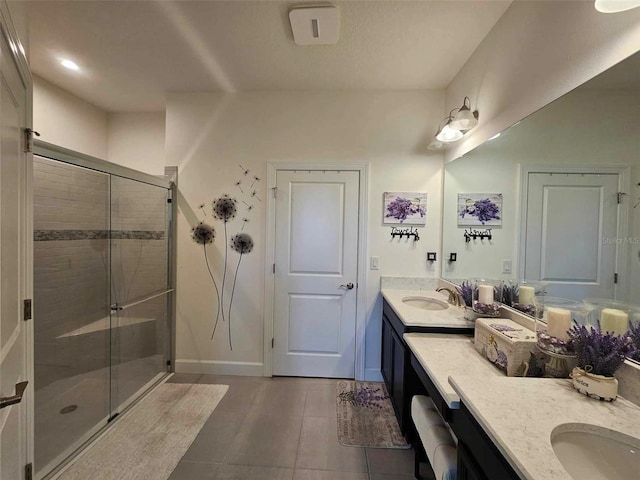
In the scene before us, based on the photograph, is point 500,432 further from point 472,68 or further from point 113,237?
point 113,237

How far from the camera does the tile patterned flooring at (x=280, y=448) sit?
1.67 m

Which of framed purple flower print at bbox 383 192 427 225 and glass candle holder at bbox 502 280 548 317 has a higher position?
framed purple flower print at bbox 383 192 427 225

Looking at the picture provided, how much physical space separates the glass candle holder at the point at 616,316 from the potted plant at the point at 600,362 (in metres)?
0.04

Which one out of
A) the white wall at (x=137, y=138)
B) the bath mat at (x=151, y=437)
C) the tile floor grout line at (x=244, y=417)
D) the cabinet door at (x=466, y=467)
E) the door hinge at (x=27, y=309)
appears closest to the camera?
the cabinet door at (x=466, y=467)

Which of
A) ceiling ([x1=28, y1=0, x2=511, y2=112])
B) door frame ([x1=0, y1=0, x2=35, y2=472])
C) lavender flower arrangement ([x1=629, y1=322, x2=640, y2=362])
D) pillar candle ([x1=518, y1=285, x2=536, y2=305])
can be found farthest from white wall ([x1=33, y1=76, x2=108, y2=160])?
lavender flower arrangement ([x1=629, y1=322, x2=640, y2=362])

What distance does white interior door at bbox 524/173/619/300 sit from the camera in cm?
116

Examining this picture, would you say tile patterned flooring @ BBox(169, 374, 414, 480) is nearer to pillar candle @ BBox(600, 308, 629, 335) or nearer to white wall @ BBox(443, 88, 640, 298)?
A: pillar candle @ BBox(600, 308, 629, 335)

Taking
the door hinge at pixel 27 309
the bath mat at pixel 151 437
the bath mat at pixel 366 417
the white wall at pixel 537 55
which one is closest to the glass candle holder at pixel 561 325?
the white wall at pixel 537 55

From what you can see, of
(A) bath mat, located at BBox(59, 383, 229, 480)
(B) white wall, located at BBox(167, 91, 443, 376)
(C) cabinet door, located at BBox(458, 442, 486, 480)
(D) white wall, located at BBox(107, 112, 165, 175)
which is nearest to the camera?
(C) cabinet door, located at BBox(458, 442, 486, 480)

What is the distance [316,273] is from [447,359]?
1535 millimetres

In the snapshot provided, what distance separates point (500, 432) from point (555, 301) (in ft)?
3.14

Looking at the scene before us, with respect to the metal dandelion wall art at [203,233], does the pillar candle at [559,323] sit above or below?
below

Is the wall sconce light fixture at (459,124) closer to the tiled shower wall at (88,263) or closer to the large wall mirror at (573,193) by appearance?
the large wall mirror at (573,193)

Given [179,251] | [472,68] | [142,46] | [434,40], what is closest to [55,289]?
[179,251]
